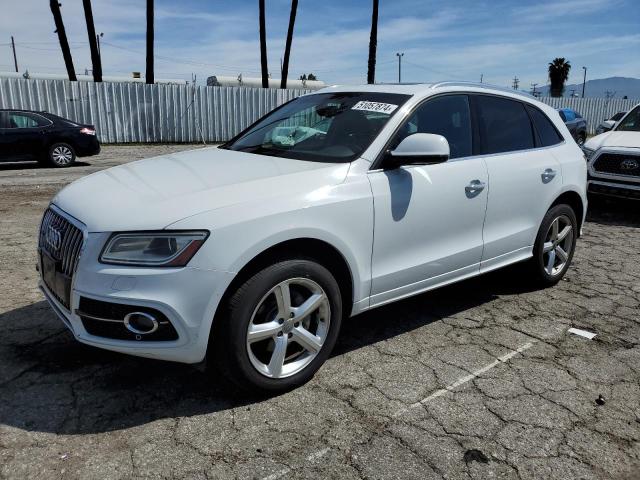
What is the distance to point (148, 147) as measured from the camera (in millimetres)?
18547

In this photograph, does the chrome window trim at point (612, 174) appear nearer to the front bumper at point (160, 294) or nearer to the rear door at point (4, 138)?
the front bumper at point (160, 294)

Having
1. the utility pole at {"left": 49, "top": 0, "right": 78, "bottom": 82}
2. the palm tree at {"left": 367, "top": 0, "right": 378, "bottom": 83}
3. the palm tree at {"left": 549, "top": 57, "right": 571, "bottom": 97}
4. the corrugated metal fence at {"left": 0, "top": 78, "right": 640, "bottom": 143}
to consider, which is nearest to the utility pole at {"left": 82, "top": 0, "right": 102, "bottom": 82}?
the utility pole at {"left": 49, "top": 0, "right": 78, "bottom": 82}

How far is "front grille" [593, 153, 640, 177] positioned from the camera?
7.77 meters

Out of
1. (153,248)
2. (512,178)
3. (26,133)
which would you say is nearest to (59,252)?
(153,248)

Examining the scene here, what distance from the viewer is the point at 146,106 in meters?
19.8

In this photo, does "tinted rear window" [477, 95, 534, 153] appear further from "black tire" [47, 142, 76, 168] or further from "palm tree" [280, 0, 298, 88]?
"palm tree" [280, 0, 298, 88]

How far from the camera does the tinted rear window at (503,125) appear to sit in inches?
160

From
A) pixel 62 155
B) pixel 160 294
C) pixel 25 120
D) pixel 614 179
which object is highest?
pixel 25 120

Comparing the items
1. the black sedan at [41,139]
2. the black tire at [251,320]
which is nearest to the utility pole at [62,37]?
the black sedan at [41,139]

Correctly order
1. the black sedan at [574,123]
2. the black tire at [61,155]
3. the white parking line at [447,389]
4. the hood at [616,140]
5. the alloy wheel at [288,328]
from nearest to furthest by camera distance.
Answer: the white parking line at [447,389], the alloy wheel at [288,328], the hood at [616,140], the black tire at [61,155], the black sedan at [574,123]

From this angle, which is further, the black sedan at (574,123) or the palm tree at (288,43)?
the palm tree at (288,43)

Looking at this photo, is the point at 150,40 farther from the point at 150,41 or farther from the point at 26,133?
the point at 26,133

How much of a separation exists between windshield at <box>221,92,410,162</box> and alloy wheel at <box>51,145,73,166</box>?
9.82 m

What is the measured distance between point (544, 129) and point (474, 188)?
4.49 ft
